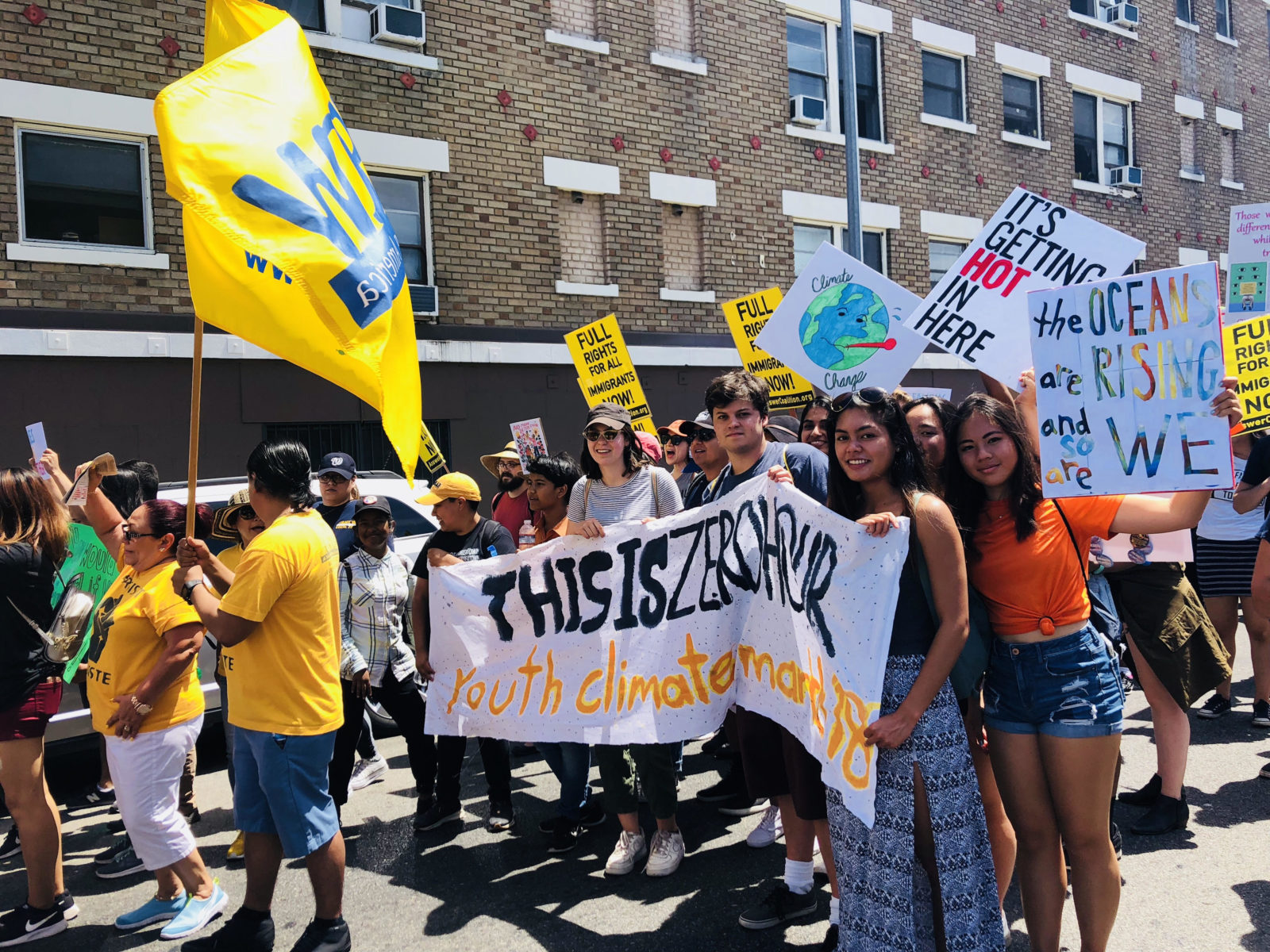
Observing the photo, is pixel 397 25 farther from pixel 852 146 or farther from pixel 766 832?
pixel 766 832

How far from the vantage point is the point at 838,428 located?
3.29 m

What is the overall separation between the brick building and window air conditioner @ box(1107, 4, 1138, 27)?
0.32 feet

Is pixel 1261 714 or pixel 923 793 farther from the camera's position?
pixel 1261 714

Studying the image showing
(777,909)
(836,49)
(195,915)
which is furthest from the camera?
(836,49)

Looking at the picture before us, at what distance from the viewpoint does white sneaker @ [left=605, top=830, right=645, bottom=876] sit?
15.1 ft

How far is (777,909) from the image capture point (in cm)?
399

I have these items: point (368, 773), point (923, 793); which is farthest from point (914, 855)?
point (368, 773)

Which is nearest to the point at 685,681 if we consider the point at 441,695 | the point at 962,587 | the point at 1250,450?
the point at 441,695

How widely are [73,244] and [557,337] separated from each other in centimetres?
588

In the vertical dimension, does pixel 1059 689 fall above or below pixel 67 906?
above

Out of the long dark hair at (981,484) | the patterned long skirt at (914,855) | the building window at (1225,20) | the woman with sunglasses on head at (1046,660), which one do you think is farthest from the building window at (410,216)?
the building window at (1225,20)

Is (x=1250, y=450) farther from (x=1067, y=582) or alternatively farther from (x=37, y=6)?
(x=37, y=6)

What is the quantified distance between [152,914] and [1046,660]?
380 centimetres

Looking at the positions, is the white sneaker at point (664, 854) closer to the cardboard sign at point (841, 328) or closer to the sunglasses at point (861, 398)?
the sunglasses at point (861, 398)
